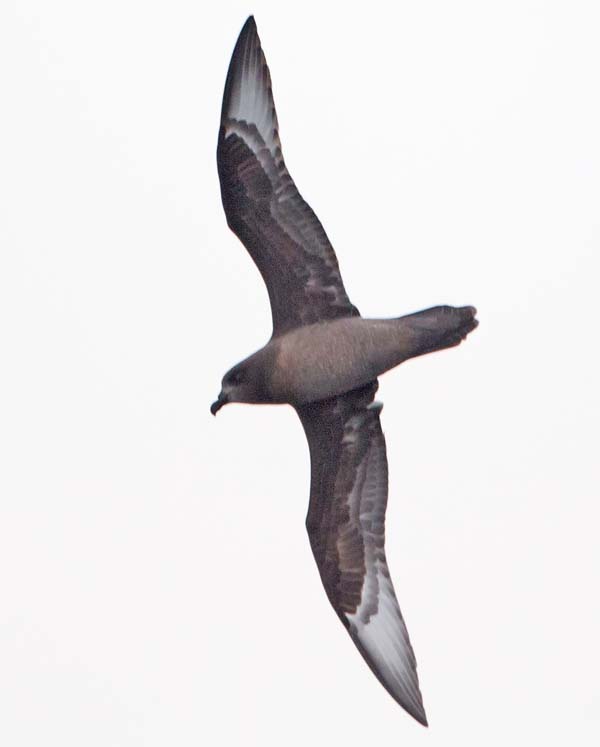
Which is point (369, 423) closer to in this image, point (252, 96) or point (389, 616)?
point (389, 616)

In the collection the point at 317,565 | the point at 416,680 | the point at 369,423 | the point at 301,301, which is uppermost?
the point at 301,301

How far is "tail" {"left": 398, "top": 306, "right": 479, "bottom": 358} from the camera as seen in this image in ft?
38.3

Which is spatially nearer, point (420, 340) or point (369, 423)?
point (420, 340)

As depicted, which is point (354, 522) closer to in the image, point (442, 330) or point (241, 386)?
point (241, 386)

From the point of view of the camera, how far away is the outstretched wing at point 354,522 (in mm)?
12484

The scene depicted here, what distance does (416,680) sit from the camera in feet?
40.5

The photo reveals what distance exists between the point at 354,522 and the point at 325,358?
1.63m

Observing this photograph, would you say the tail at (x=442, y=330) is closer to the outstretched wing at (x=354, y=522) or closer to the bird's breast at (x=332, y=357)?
the bird's breast at (x=332, y=357)

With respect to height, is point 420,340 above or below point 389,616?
above

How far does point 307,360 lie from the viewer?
39.1ft

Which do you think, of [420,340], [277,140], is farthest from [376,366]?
[277,140]

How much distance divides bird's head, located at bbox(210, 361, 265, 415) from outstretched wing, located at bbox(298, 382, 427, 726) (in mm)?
560

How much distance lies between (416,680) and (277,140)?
4.81 meters

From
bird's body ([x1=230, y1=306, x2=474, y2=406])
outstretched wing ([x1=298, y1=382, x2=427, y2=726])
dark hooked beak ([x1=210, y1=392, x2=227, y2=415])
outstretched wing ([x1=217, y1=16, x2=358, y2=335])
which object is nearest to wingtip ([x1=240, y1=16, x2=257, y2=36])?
outstretched wing ([x1=217, y1=16, x2=358, y2=335])
